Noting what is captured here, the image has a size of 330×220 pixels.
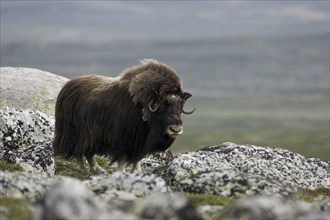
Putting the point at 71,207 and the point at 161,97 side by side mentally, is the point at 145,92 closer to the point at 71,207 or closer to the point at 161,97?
the point at 161,97

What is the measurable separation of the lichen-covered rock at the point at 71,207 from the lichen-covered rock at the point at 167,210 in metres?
0.24

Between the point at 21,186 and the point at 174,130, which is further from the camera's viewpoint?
the point at 174,130

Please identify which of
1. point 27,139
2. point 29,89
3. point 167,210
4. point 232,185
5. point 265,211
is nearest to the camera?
point 265,211

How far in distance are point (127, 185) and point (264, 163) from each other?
29.0 feet

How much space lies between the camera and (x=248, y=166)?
17.4 m

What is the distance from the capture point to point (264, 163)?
58.4 ft

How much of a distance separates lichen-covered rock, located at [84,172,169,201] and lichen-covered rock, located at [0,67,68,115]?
15.6 m

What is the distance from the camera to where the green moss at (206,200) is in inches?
371

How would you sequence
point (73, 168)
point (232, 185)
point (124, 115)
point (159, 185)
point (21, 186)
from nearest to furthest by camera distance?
point (21, 186) → point (159, 185) → point (232, 185) → point (124, 115) → point (73, 168)

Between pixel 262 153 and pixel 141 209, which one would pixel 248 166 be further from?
pixel 141 209

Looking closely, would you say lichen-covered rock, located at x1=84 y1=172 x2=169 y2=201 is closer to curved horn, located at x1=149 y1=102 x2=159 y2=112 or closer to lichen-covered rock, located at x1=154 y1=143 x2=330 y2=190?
curved horn, located at x1=149 y1=102 x2=159 y2=112

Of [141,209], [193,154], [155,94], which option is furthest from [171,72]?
[141,209]

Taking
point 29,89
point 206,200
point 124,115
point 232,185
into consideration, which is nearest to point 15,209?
point 206,200

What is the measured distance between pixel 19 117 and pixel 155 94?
3.84 m
